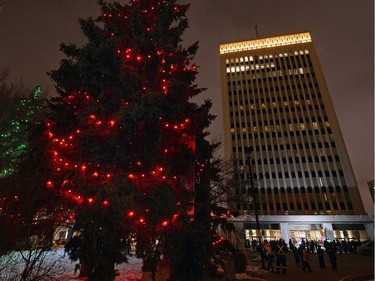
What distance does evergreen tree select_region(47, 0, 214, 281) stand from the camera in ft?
19.7

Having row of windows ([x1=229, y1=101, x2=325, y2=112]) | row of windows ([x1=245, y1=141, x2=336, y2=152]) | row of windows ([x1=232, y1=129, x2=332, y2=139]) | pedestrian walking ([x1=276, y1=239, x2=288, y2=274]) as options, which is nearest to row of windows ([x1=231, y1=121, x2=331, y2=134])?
row of windows ([x1=232, y1=129, x2=332, y2=139])

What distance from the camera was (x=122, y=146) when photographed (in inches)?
280

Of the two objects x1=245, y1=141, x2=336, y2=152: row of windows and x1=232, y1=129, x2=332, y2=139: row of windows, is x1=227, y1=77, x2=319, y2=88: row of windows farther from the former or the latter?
x1=245, y1=141, x2=336, y2=152: row of windows

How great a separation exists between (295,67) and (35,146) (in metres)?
80.3

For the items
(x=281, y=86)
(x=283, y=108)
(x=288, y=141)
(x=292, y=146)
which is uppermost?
(x=281, y=86)

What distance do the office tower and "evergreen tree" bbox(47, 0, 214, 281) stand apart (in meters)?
35.2

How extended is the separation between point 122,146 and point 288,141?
61.3 m

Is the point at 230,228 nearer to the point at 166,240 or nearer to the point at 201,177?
the point at 201,177

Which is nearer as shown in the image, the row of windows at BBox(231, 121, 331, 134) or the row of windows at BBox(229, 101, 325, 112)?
the row of windows at BBox(231, 121, 331, 134)

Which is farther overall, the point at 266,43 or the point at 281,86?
the point at 266,43

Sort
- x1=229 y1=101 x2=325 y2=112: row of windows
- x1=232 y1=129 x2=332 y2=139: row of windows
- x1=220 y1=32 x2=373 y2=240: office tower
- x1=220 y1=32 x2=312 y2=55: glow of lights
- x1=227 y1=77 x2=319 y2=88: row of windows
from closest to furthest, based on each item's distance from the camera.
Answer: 1. x1=220 y1=32 x2=373 y2=240: office tower
2. x1=232 y1=129 x2=332 y2=139: row of windows
3. x1=229 y1=101 x2=325 y2=112: row of windows
4. x1=227 y1=77 x2=319 y2=88: row of windows
5. x1=220 y1=32 x2=312 y2=55: glow of lights

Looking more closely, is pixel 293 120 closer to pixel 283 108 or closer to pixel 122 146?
pixel 283 108

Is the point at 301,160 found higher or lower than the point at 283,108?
lower

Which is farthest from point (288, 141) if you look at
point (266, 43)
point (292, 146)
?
point (266, 43)
